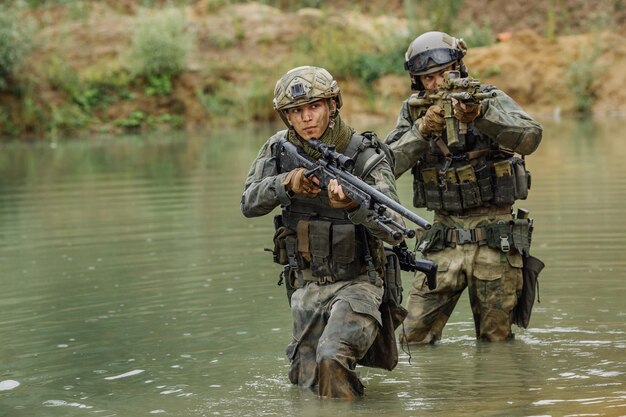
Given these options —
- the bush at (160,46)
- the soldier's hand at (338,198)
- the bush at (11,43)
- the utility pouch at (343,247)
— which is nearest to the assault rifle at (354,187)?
the soldier's hand at (338,198)

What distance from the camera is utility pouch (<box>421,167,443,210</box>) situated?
903 centimetres

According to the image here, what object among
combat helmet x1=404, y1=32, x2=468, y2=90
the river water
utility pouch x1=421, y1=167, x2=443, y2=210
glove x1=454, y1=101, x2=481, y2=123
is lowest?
the river water

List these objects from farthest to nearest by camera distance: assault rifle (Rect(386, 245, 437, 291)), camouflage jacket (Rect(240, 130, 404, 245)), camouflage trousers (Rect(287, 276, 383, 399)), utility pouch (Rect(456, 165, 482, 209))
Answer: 1. utility pouch (Rect(456, 165, 482, 209))
2. assault rifle (Rect(386, 245, 437, 291))
3. camouflage trousers (Rect(287, 276, 383, 399))
4. camouflage jacket (Rect(240, 130, 404, 245))

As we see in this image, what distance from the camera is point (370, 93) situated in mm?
42531

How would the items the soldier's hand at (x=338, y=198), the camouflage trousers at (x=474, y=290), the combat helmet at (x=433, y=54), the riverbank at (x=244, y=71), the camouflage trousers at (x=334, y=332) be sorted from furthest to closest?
the riverbank at (x=244, y=71), the camouflage trousers at (x=474, y=290), the combat helmet at (x=433, y=54), the camouflage trousers at (x=334, y=332), the soldier's hand at (x=338, y=198)

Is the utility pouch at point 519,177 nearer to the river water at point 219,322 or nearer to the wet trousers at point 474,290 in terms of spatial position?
the wet trousers at point 474,290

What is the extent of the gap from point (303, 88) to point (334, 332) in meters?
1.38

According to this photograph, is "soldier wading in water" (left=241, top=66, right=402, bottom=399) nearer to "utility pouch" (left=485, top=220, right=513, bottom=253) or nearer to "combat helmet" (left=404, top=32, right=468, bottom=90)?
"combat helmet" (left=404, top=32, right=468, bottom=90)

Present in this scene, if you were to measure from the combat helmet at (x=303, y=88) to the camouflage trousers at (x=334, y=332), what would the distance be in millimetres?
1077

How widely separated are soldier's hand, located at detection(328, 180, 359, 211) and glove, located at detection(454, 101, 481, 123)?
5.22 feet

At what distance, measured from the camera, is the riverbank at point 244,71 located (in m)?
41.2

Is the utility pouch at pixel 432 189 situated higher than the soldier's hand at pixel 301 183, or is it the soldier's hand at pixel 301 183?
the soldier's hand at pixel 301 183

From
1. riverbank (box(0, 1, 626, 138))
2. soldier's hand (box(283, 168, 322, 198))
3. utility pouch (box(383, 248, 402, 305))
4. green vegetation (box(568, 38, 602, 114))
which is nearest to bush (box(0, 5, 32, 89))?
riverbank (box(0, 1, 626, 138))

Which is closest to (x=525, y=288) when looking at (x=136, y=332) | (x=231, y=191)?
(x=136, y=332)
